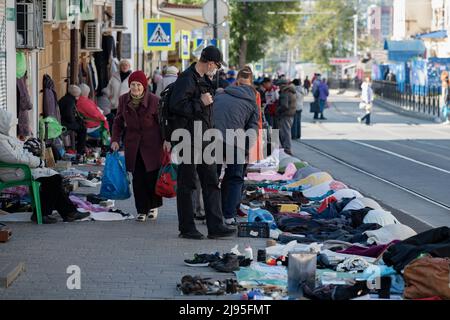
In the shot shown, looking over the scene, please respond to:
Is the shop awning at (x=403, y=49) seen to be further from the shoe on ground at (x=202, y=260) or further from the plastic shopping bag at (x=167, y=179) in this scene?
the shoe on ground at (x=202, y=260)

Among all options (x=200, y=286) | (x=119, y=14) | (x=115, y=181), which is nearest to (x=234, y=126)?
(x=115, y=181)

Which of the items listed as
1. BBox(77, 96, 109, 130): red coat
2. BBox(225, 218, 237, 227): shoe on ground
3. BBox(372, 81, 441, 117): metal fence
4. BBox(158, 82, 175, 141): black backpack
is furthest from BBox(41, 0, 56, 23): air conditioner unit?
BBox(372, 81, 441, 117): metal fence

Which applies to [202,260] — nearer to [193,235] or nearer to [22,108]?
[193,235]

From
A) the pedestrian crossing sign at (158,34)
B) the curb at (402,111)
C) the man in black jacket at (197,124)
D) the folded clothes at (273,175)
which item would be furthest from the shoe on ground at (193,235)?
the curb at (402,111)

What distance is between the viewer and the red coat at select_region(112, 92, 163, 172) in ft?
45.0

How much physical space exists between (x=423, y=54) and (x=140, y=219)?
70.5 metres

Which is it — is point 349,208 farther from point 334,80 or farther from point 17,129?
point 334,80

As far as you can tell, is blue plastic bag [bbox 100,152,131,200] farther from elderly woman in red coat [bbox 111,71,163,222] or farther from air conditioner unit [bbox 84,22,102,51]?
air conditioner unit [bbox 84,22,102,51]

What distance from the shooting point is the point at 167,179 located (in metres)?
13.7

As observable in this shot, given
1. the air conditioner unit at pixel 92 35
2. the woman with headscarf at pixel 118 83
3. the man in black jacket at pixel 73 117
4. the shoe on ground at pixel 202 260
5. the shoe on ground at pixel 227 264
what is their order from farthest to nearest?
the air conditioner unit at pixel 92 35
the woman with headscarf at pixel 118 83
the man in black jacket at pixel 73 117
the shoe on ground at pixel 202 260
the shoe on ground at pixel 227 264

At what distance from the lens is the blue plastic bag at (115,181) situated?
14531 mm

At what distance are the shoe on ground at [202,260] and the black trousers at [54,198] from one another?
10.7ft
